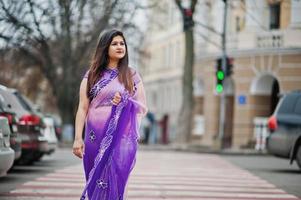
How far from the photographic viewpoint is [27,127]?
16562 mm

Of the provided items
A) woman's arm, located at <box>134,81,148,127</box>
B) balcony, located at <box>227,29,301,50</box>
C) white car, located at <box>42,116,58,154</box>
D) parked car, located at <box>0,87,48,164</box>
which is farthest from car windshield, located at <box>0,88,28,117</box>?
balcony, located at <box>227,29,301,50</box>

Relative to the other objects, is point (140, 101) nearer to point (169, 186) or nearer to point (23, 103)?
point (169, 186)

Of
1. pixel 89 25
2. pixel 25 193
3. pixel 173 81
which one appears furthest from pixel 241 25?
pixel 25 193

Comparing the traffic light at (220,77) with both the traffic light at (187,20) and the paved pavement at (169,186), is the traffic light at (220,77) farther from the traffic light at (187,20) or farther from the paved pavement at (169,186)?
the paved pavement at (169,186)

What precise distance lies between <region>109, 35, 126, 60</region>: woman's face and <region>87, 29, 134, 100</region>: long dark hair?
0.11 feet

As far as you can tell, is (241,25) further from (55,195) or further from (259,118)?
(55,195)

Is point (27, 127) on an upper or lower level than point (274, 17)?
lower

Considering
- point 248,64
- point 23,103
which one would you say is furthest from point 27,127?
point 248,64

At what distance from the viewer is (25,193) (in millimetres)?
11562

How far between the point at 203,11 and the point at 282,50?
404 inches

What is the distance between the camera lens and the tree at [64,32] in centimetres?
3061

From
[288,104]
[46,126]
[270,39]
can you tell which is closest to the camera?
[46,126]

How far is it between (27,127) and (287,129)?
19.3ft

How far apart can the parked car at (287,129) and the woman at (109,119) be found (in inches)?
428
